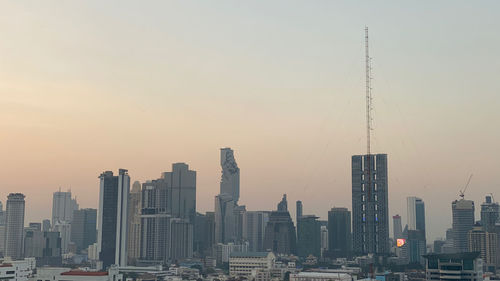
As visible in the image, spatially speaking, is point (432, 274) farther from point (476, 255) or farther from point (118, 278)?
point (118, 278)

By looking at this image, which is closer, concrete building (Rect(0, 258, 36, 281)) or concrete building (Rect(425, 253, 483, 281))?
concrete building (Rect(425, 253, 483, 281))

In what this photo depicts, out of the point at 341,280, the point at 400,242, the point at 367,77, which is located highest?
the point at 367,77

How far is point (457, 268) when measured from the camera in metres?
159

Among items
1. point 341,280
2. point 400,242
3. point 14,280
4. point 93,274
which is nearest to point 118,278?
point 93,274

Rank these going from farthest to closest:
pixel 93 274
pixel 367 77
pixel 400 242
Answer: pixel 367 77
pixel 93 274
pixel 400 242

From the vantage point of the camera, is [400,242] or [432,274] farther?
[432,274]

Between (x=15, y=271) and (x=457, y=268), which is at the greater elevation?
(x=457, y=268)

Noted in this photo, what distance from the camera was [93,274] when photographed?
157 m

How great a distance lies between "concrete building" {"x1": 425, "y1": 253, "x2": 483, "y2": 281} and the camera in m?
158

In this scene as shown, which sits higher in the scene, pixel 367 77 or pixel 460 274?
pixel 367 77

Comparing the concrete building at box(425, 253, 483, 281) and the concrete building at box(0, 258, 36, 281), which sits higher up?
the concrete building at box(425, 253, 483, 281)

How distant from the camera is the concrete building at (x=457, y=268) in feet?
517

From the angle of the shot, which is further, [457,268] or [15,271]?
[15,271]

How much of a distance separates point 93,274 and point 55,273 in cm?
1251
